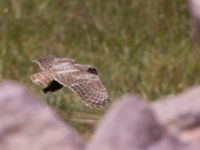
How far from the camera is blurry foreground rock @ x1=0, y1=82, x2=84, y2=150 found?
97 cm

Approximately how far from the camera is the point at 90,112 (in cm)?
328

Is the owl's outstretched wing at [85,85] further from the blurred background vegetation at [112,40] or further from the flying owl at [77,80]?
the blurred background vegetation at [112,40]

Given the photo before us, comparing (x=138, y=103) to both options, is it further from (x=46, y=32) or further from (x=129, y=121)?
(x=46, y=32)

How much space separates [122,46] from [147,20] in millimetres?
459

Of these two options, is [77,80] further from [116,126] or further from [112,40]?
[112,40]

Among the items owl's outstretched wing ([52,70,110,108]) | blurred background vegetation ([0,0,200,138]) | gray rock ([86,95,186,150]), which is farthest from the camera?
blurred background vegetation ([0,0,200,138])

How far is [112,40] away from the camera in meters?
4.98

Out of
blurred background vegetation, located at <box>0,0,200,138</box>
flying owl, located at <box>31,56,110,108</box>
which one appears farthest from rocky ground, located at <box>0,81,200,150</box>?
blurred background vegetation, located at <box>0,0,200,138</box>

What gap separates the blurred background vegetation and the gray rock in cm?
273

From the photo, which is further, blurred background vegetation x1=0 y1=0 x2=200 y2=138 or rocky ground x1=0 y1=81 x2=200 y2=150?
blurred background vegetation x1=0 y1=0 x2=200 y2=138

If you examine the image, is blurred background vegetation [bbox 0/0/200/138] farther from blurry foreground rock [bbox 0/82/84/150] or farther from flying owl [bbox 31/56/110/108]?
blurry foreground rock [bbox 0/82/84/150]

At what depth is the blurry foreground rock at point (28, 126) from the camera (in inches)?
38.2

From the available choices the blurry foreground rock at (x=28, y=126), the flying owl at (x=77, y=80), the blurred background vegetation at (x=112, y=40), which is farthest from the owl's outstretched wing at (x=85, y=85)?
the blurry foreground rock at (x=28, y=126)

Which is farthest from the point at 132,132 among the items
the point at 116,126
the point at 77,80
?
the point at 77,80
